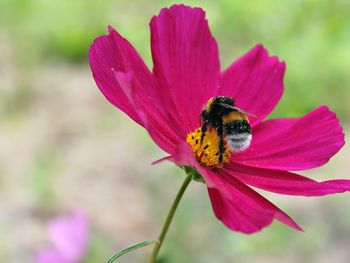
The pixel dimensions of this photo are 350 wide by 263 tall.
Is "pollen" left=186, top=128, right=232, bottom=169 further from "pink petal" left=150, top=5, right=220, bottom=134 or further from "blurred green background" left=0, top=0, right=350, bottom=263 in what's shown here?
"blurred green background" left=0, top=0, right=350, bottom=263

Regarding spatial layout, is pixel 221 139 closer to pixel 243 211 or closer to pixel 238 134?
pixel 238 134

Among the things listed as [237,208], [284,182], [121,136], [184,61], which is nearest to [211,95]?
[184,61]

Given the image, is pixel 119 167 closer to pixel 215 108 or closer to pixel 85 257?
pixel 85 257

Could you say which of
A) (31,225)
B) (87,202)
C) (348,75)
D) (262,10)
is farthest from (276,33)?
(31,225)

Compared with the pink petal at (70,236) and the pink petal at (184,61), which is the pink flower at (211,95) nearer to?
the pink petal at (184,61)

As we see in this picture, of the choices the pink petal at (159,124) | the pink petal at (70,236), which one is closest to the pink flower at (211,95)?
the pink petal at (159,124)
